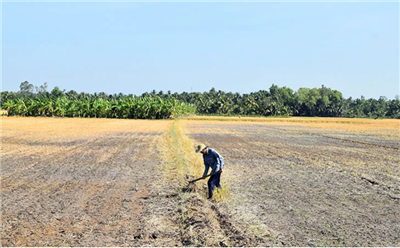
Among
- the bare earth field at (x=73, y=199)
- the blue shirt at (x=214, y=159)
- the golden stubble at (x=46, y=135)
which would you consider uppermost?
the blue shirt at (x=214, y=159)

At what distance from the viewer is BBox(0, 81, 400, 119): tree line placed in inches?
3578

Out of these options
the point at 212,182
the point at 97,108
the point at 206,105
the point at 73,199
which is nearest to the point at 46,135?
the point at 73,199

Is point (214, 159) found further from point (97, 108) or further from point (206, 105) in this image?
point (206, 105)

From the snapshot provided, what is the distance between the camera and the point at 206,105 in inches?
5458

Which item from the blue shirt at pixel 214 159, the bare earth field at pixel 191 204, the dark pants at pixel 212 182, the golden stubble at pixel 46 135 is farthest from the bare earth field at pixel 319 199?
the golden stubble at pixel 46 135

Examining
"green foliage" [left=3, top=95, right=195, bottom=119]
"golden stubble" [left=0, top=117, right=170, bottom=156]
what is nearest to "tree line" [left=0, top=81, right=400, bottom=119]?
"green foliage" [left=3, top=95, right=195, bottom=119]

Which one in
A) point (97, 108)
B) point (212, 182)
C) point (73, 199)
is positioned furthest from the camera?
point (97, 108)

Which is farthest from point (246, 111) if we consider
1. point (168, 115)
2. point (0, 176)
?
point (0, 176)

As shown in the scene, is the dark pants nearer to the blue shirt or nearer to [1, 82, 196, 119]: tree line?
the blue shirt

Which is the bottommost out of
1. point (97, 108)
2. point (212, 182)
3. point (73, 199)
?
point (73, 199)

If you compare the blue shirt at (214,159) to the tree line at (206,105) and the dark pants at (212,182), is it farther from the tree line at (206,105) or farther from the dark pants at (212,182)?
the tree line at (206,105)

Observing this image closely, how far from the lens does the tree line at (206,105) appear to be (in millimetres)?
90875

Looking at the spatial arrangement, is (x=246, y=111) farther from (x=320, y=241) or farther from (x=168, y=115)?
(x=320, y=241)

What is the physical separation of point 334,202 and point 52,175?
1008 cm
